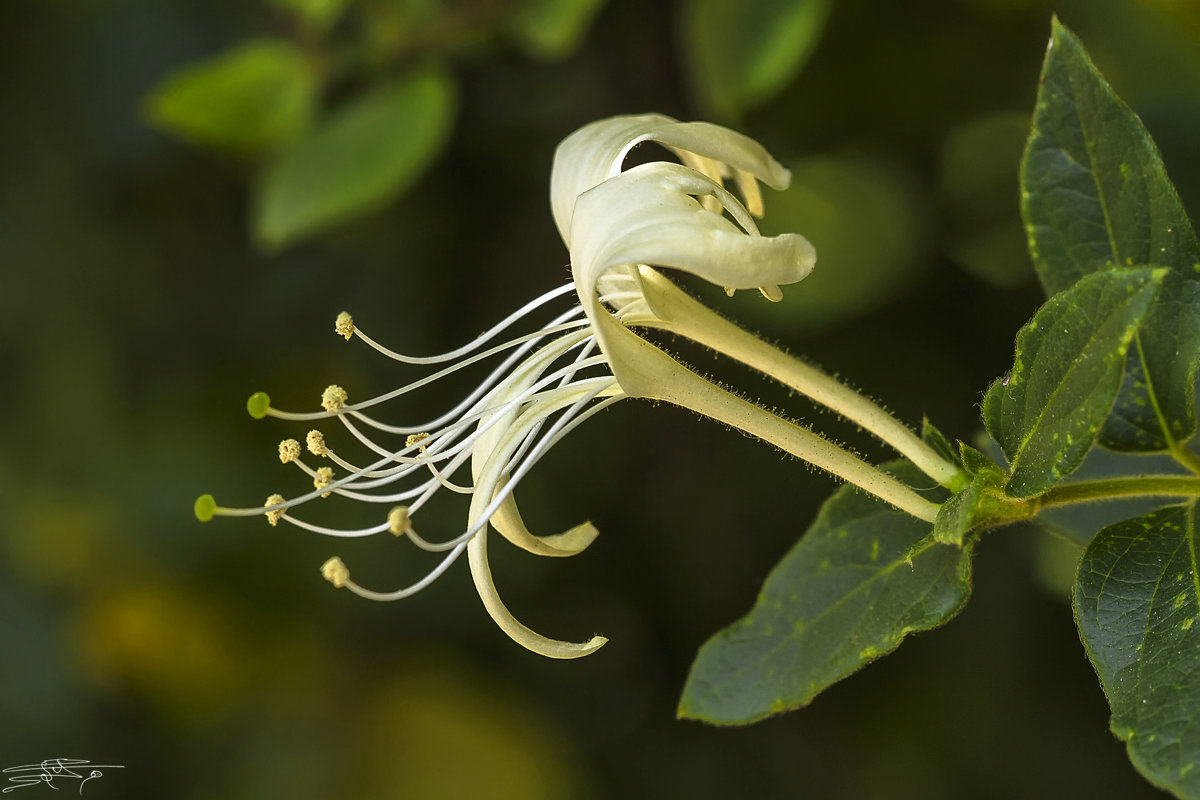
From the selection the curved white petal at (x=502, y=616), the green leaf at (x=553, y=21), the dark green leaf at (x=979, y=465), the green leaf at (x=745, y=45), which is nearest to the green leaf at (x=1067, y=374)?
the dark green leaf at (x=979, y=465)

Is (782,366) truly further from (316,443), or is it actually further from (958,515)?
(316,443)

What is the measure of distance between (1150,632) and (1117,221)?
29 centimetres

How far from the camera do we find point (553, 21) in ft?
4.41

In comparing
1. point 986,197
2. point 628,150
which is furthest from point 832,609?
point 986,197

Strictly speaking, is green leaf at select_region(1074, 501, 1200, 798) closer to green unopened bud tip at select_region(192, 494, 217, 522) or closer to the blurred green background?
green unopened bud tip at select_region(192, 494, 217, 522)

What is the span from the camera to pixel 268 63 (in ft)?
5.02

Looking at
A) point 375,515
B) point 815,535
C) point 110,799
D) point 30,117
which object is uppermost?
point 30,117

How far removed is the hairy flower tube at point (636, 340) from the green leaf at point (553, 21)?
582 mm

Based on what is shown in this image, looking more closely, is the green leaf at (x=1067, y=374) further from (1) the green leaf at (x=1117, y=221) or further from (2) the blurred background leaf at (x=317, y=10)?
(2) the blurred background leaf at (x=317, y=10)

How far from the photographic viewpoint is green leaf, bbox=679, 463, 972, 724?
69 centimetres

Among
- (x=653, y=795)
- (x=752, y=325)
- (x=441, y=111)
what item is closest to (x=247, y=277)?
(x=441, y=111)

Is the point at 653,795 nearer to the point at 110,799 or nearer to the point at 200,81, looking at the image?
the point at 110,799

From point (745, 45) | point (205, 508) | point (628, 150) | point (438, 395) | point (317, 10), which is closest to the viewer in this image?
point (628, 150)

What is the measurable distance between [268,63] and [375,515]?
0.68 metres
